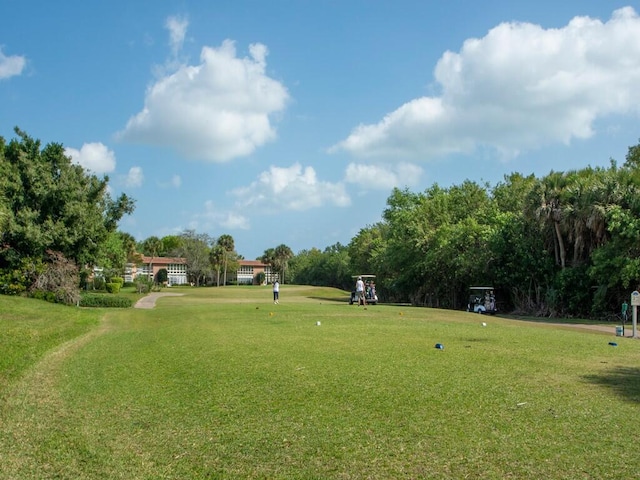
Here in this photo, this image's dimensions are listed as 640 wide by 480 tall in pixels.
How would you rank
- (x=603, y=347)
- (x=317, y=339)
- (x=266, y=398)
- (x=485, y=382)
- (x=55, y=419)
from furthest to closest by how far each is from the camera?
(x=317, y=339)
(x=603, y=347)
(x=485, y=382)
(x=266, y=398)
(x=55, y=419)

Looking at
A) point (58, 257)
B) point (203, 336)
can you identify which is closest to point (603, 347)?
point (203, 336)

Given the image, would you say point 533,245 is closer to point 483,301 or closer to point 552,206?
point 552,206

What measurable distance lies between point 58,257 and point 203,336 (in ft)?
70.8

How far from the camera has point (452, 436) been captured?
6.23 meters

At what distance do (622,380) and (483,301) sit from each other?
92.8 ft

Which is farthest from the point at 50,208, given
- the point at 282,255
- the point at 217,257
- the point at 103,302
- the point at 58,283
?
the point at 282,255

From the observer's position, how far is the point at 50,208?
35250 millimetres

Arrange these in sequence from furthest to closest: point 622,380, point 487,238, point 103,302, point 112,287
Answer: point 112,287 < point 487,238 < point 103,302 < point 622,380

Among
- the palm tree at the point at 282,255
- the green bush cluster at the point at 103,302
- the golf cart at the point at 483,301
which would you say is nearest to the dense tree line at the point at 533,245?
the golf cart at the point at 483,301

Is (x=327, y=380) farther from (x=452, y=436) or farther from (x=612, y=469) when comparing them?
(x=612, y=469)

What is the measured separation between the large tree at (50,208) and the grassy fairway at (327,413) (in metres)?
22.5

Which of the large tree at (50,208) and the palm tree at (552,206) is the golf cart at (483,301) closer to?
the palm tree at (552,206)

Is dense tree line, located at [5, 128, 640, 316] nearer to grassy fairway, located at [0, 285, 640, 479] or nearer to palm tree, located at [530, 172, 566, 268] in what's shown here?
palm tree, located at [530, 172, 566, 268]

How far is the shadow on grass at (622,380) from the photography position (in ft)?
27.6
